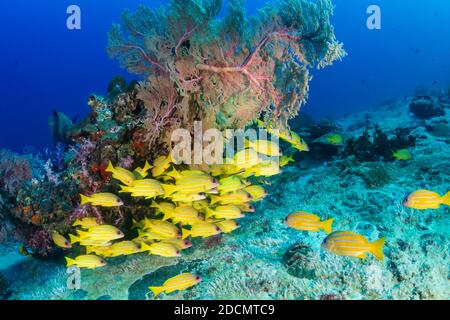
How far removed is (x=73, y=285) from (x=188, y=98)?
A: 3.78m

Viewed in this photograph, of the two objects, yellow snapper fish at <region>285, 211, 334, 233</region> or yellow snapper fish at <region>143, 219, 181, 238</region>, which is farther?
yellow snapper fish at <region>143, 219, 181, 238</region>

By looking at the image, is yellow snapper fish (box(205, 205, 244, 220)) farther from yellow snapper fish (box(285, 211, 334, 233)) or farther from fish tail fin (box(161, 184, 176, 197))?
yellow snapper fish (box(285, 211, 334, 233))

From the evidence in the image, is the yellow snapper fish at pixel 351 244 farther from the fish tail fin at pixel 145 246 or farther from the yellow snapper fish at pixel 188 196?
the fish tail fin at pixel 145 246

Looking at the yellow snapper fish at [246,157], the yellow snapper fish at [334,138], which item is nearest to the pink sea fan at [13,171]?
the yellow snapper fish at [246,157]

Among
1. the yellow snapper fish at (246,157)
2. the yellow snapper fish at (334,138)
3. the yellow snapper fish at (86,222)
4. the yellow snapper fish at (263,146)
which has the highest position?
the yellow snapper fish at (263,146)

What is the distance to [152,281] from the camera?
202 inches

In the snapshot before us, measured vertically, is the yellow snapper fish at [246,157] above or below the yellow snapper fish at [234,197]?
above

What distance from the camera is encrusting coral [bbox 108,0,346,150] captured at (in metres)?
5.37

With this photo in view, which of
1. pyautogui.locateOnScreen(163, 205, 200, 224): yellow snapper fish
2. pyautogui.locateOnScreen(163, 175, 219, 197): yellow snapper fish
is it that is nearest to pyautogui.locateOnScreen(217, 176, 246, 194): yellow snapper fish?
pyautogui.locateOnScreen(163, 175, 219, 197): yellow snapper fish

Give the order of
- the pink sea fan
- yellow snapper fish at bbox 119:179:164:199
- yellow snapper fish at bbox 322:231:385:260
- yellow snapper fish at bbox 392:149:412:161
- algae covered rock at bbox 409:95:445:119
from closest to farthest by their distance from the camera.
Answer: yellow snapper fish at bbox 322:231:385:260, yellow snapper fish at bbox 119:179:164:199, the pink sea fan, yellow snapper fish at bbox 392:149:412:161, algae covered rock at bbox 409:95:445:119

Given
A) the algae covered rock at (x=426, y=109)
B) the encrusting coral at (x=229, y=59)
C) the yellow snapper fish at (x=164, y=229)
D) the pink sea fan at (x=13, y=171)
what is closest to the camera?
the yellow snapper fish at (x=164, y=229)

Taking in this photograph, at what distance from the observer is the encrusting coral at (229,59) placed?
5367 millimetres

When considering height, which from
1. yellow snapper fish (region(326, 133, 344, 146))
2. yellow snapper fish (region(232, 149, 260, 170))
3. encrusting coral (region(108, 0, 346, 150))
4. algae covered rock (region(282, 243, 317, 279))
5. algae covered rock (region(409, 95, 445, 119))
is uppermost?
encrusting coral (region(108, 0, 346, 150))
